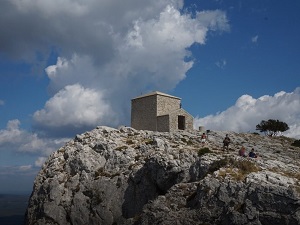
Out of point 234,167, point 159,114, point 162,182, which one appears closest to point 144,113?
point 159,114

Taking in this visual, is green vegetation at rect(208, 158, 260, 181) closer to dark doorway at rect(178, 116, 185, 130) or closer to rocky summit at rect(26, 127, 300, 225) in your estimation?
rocky summit at rect(26, 127, 300, 225)

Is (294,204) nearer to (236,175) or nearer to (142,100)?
(236,175)

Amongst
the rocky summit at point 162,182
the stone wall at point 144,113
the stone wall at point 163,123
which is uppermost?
the stone wall at point 144,113

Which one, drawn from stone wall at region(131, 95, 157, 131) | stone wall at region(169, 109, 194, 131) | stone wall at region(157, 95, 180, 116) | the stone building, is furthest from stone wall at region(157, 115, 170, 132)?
stone wall at region(157, 95, 180, 116)

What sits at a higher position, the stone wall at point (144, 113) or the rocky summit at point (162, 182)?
the stone wall at point (144, 113)

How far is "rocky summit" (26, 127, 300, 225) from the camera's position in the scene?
29.1 meters

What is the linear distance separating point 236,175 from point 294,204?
6574 millimetres

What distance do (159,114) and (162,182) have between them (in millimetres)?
20327

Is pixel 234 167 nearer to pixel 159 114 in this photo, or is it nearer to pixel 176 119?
pixel 176 119

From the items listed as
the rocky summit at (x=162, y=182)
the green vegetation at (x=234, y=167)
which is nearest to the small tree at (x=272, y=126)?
the rocky summit at (x=162, y=182)

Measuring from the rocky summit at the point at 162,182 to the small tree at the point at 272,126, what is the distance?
1779cm

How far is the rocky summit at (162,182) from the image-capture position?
29109mm

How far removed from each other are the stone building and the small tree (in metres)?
25.4

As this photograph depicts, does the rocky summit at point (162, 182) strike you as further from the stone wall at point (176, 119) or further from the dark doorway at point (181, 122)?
the dark doorway at point (181, 122)
